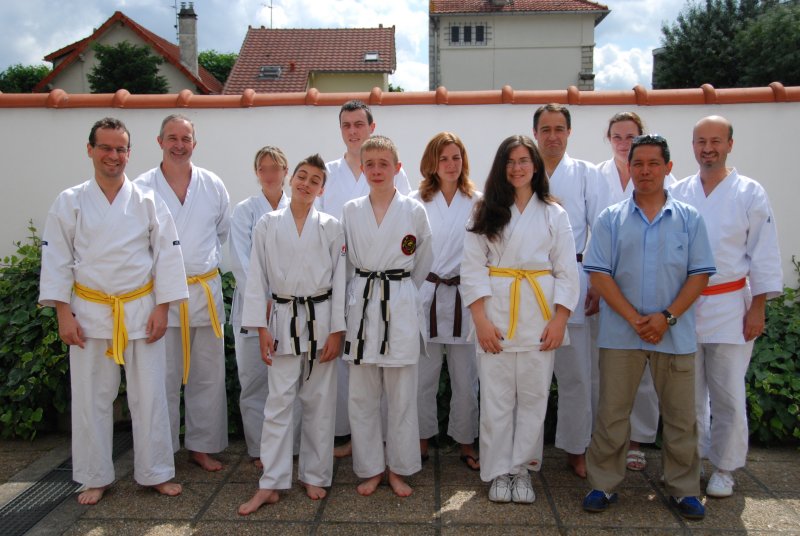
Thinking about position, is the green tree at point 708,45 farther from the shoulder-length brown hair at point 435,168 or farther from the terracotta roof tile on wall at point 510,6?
the shoulder-length brown hair at point 435,168

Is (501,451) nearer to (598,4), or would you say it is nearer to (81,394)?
(81,394)

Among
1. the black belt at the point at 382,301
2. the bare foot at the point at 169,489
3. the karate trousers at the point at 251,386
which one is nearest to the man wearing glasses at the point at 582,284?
the black belt at the point at 382,301

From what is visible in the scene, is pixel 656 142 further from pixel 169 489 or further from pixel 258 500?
pixel 169 489

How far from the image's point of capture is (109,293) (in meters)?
3.49

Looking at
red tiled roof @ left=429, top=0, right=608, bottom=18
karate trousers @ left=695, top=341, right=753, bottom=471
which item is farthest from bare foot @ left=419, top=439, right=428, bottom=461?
red tiled roof @ left=429, top=0, right=608, bottom=18

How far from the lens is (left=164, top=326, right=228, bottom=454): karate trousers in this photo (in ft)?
13.2

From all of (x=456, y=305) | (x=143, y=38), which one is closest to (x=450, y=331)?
(x=456, y=305)

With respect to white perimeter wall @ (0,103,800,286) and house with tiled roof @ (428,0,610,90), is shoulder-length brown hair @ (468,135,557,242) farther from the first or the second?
house with tiled roof @ (428,0,610,90)

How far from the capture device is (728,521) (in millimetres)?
3260

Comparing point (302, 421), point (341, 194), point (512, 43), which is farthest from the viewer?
point (512, 43)

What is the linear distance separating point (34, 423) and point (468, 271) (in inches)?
125

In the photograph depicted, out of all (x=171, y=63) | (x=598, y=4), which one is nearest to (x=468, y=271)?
(x=171, y=63)

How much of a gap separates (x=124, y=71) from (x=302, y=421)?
23840mm

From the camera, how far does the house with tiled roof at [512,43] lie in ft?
109
